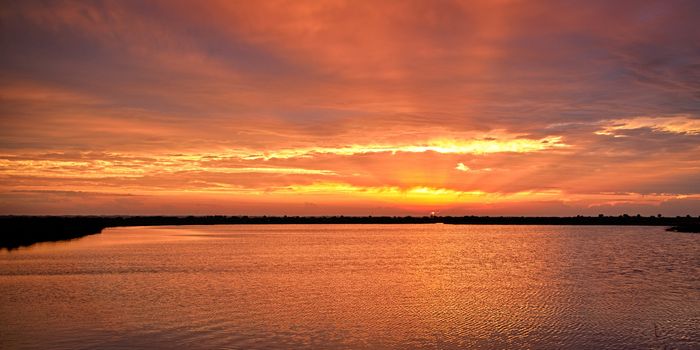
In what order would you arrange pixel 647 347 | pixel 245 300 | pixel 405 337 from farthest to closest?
pixel 245 300 → pixel 405 337 → pixel 647 347

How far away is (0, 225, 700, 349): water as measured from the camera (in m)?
21.9

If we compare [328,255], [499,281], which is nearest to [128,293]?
[499,281]

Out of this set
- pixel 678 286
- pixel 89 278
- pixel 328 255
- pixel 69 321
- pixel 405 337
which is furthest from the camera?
pixel 328 255

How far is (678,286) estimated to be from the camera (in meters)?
36.5

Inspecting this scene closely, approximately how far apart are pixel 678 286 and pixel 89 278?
131 ft

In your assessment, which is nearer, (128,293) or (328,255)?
(128,293)

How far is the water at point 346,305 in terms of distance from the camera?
2186cm

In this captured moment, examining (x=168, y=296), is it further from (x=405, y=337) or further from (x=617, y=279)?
(x=617, y=279)

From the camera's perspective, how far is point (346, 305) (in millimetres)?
29797

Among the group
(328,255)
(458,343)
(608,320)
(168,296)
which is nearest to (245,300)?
(168,296)

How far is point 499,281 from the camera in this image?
40688mm

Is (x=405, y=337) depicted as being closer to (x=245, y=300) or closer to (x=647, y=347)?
(x=647, y=347)

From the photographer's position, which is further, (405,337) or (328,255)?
(328,255)

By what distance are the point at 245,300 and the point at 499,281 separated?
19.0m
